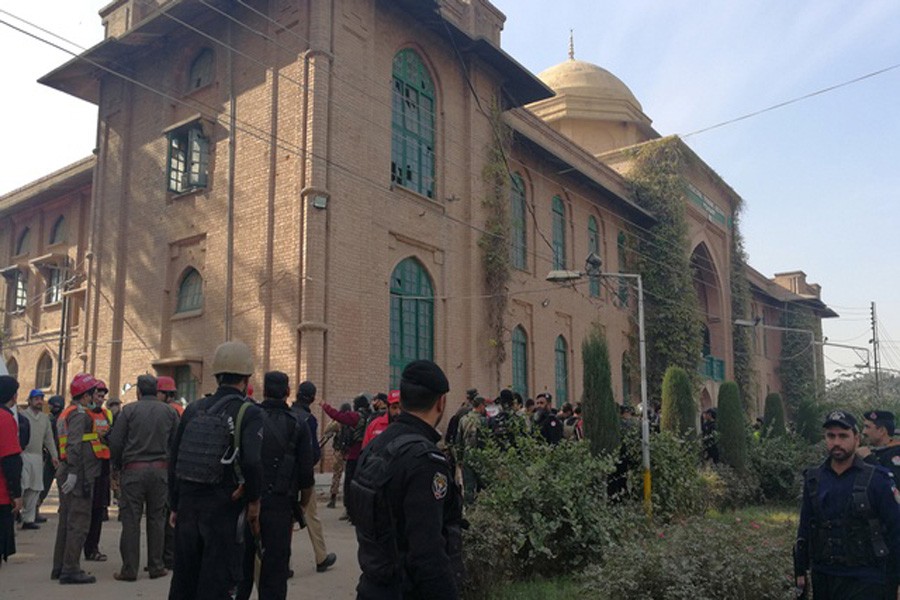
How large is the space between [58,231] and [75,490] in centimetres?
2135

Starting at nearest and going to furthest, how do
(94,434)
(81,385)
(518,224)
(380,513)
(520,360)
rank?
(380,513) → (94,434) → (81,385) → (520,360) → (518,224)

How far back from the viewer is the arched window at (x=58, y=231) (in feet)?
84.1

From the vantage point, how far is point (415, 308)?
17938 mm

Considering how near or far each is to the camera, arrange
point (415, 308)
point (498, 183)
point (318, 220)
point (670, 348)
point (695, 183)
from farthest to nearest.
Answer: point (695, 183), point (670, 348), point (498, 183), point (415, 308), point (318, 220)

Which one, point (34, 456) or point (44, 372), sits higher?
point (44, 372)

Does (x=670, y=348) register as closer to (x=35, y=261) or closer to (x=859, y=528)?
(x=35, y=261)

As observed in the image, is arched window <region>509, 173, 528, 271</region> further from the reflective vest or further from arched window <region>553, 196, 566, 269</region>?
the reflective vest

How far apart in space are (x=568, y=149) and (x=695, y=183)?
389 inches

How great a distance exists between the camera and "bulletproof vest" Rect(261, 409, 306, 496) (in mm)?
5473

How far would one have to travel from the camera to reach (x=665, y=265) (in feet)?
98.5

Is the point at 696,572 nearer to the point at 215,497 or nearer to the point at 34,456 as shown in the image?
the point at 215,497

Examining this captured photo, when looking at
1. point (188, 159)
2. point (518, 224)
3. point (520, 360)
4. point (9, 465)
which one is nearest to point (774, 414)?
point (520, 360)

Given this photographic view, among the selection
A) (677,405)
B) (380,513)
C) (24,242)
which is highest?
(24,242)

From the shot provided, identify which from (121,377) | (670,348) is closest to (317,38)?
(121,377)
